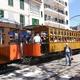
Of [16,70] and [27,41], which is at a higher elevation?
[27,41]

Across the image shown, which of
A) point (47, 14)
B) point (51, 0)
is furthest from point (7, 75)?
point (51, 0)

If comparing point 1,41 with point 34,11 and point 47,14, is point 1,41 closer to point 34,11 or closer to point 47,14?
point 34,11

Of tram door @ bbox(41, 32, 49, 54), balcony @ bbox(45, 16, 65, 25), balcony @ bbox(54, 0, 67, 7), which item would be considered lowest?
tram door @ bbox(41, 32, 49, 54)

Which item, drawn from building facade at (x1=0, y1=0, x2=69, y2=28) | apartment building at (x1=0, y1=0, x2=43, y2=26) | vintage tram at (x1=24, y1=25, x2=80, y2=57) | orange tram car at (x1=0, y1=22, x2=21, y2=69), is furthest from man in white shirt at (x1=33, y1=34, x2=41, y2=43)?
apartment building at (x1=0, y1=0, x2=43, y2=26)

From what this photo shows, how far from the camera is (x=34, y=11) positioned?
4972 cm

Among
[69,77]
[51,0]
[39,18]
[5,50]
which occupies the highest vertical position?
[51,0]

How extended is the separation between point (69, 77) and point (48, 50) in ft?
25.2

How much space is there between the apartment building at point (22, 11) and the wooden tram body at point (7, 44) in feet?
53.8

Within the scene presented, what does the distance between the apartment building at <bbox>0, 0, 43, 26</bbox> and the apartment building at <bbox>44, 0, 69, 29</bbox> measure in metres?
4.91

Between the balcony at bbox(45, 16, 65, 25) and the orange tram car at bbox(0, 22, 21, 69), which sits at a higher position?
the balcony at bbox(45, 16, 65, 25)

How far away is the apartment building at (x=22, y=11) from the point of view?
39603mm

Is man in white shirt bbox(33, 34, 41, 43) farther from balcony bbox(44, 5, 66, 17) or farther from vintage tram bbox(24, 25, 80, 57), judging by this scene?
balcony bbox(44, 5, 66, 17)

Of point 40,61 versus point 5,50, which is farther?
point 40,61

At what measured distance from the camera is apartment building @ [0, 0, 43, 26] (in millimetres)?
39603
